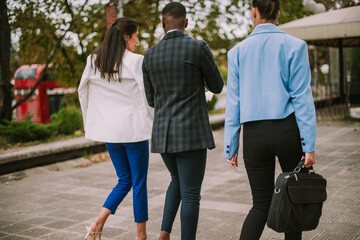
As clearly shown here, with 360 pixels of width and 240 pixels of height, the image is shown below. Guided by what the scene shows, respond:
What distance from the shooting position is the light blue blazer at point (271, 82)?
2520 millimetres

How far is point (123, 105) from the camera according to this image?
3.47 m

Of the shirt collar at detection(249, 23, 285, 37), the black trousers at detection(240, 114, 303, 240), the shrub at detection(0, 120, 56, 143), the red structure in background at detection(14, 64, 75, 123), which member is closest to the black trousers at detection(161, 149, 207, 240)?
the black trousers at detection(240, 114, 303, 240)

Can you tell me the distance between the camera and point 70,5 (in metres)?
9.73

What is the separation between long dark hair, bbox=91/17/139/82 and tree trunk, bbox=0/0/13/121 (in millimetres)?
6026

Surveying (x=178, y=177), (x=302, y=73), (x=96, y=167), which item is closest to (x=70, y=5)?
(x=96, y=167)

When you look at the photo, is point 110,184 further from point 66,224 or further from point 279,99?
point 279,99

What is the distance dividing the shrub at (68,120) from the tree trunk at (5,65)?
1040 mm

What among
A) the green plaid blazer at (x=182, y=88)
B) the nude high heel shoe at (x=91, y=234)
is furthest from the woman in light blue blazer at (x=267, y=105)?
the nude high heel shoe at (x=91, y=234)

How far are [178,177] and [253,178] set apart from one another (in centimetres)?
66

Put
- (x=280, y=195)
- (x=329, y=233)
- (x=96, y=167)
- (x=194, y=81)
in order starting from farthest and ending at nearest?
(x=96, y=167), (x=329, y=233), (x=194, y=81), (x=280, y=195)

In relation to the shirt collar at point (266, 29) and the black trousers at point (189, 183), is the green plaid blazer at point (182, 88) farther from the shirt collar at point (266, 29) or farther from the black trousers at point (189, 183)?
the shirt collar at point (266, 29)

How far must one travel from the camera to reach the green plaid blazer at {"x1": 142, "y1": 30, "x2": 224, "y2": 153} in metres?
2.89

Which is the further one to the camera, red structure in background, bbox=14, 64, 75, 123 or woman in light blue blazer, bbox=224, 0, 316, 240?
red structure in background, bbox=14, 64, 75, 123

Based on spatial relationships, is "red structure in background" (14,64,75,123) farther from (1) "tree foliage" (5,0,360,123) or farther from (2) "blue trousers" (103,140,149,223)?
(2) "blue trousers" (103,140,149,223)
